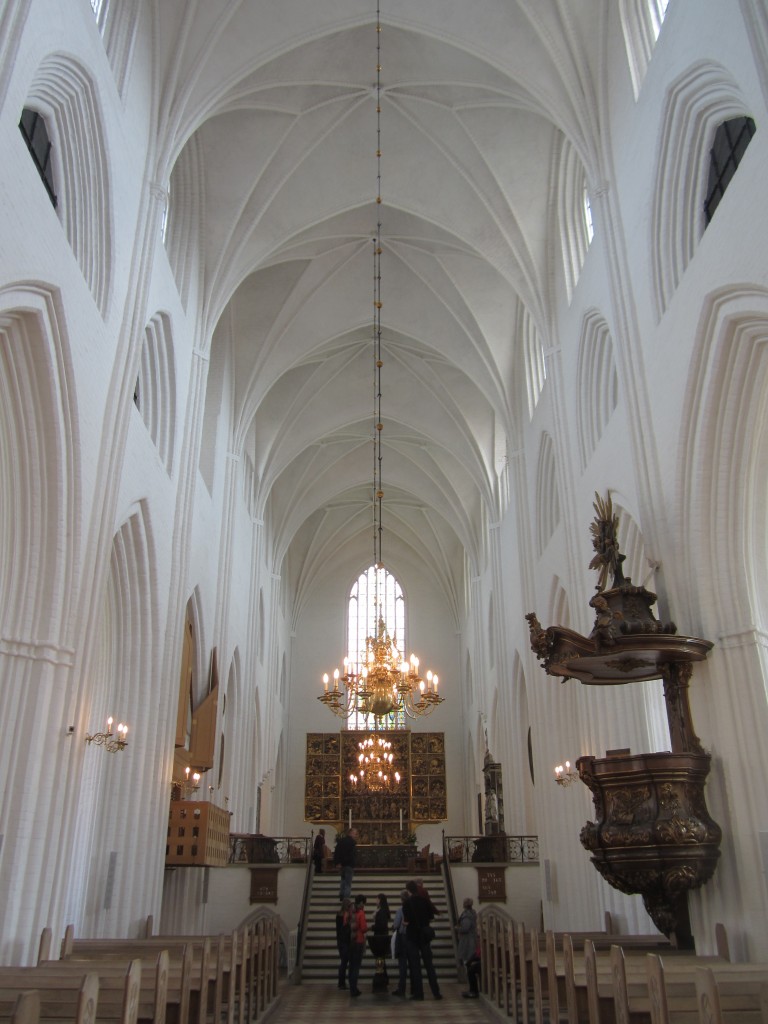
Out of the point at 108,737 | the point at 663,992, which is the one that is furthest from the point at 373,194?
the point at 663,992

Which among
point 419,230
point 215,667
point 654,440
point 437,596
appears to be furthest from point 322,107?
point 437,596

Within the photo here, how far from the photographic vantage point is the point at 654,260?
12281mm

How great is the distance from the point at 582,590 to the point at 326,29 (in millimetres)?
10666

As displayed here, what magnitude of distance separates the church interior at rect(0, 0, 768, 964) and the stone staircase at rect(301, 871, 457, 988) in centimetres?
98

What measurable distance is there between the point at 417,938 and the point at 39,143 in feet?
41.0

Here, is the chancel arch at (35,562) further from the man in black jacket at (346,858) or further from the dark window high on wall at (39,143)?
the man in black jacket at (346,858)

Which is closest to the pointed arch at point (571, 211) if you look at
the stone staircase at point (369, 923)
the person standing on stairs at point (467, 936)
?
the person standing on stairs at point (467, 936)

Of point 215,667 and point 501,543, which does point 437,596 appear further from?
point 215,667

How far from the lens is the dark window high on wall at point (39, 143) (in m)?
Answer: 10.5

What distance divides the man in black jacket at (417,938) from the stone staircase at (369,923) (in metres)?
2.23

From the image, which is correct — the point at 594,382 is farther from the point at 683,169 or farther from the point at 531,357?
the point at 531,357

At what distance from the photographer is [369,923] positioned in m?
19.9

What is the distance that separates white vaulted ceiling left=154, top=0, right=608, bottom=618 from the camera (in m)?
15.1

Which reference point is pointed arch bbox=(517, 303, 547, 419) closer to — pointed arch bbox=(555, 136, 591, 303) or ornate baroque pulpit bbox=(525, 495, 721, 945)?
pointed arch bbox=(555, 136, 591, 303)
